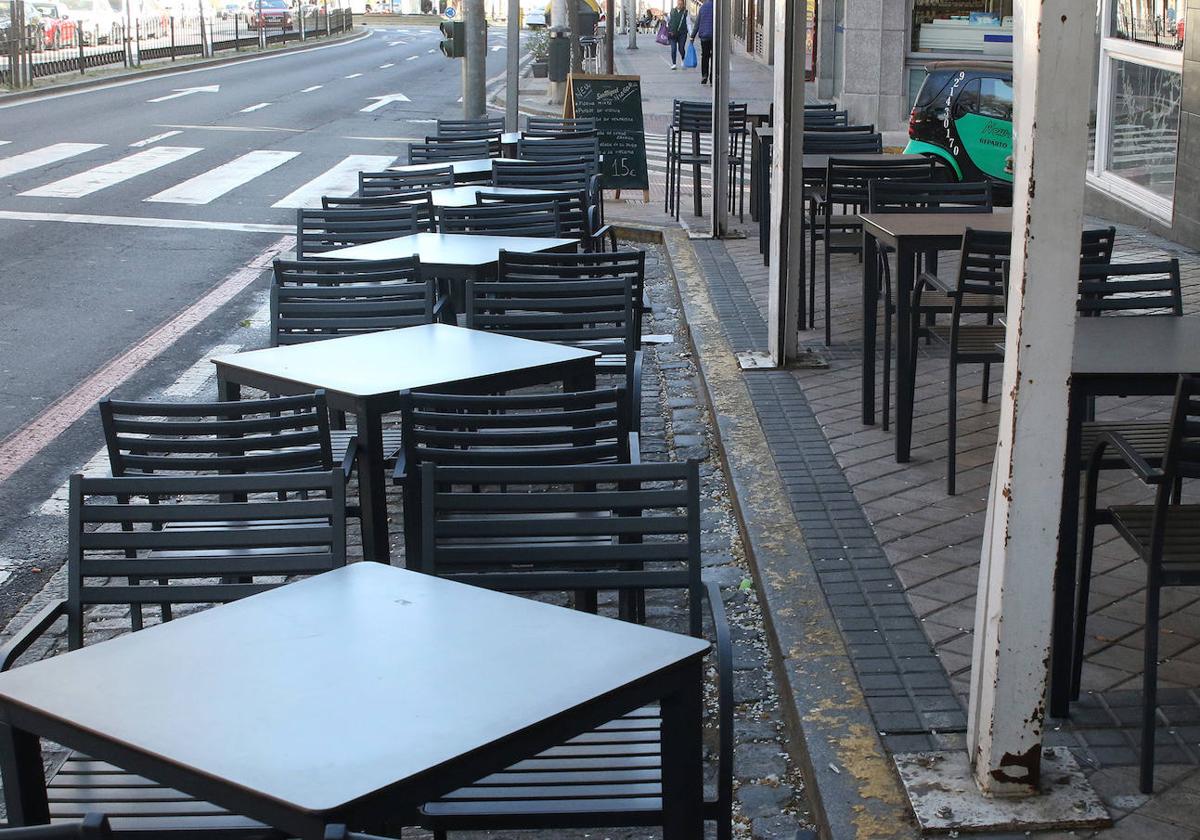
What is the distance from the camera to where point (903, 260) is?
6.79 metres

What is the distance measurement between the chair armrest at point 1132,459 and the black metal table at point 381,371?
210 centimetres

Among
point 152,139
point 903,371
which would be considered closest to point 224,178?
point 152,139

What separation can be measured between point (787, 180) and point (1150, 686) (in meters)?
5.07

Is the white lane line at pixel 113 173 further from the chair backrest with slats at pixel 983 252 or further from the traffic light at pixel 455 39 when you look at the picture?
the chair backrest with slats at pixel 983 252

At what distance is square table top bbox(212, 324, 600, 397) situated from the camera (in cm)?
527

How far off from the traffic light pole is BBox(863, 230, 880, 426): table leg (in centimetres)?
1011

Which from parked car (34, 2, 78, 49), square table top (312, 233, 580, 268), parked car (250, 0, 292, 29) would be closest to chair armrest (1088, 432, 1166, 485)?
square table top (312, 233, 580, 268)

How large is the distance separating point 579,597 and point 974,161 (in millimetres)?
11888

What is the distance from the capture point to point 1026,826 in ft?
11.8

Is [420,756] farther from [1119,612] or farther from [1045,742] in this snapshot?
[1119,612]

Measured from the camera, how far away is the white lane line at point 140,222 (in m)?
14.6

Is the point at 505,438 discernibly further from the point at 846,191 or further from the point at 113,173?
the point at 113,173

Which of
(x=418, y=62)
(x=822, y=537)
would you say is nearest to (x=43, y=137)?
(x=822, y=537)

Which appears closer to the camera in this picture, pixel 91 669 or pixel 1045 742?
pixel 91 669
